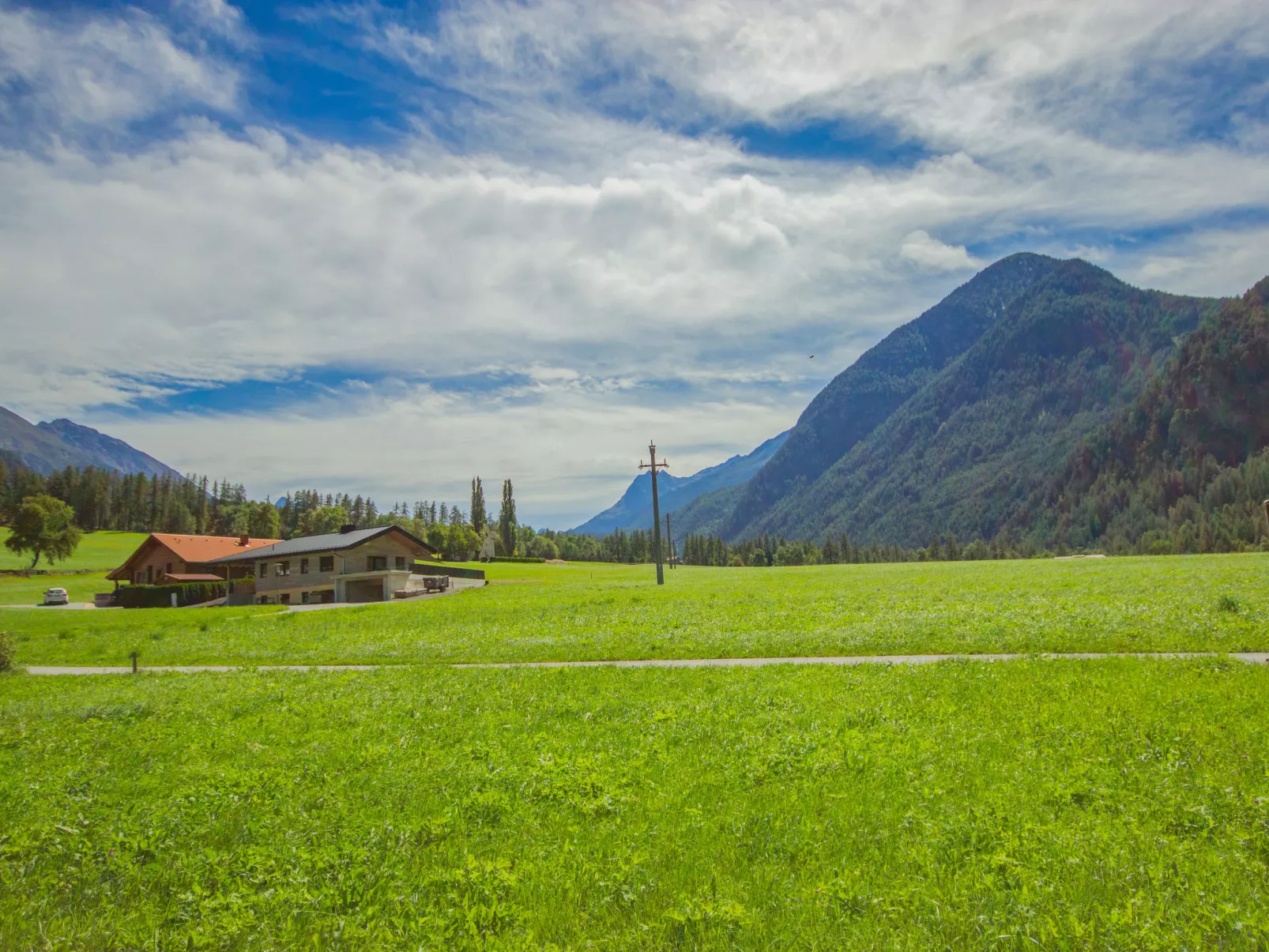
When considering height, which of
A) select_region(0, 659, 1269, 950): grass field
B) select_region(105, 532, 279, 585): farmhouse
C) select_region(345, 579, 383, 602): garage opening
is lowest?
select_region(345, 579, 383, 602): garage opening

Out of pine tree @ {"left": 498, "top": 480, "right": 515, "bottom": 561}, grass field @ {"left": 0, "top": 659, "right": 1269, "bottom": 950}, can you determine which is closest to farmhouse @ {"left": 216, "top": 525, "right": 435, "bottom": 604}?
grass field @ {"left": 0, "top": 659, "right": 1269, "bottom": 950}

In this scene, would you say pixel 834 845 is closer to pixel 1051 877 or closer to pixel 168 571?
pixel 1051 877

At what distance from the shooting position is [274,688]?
18828 millimetres

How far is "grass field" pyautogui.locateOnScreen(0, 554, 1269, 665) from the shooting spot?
22750 mm

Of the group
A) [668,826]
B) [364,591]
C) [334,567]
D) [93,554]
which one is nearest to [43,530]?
[93,554]

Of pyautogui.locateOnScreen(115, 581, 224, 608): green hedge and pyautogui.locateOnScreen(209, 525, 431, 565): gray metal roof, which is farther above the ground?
pyautogui.locateOnScreen(209, 525, 431, 565): gray metal roof

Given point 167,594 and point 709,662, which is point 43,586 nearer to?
point 167,594

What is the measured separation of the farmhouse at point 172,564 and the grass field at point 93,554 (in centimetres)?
3286

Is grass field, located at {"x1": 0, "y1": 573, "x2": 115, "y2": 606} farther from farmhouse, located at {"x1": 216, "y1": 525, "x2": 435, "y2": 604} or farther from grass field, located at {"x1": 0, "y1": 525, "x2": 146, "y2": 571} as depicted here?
farmhouse, located at {"x1": 216, "y1": 525, "x2": 435, "y2": 604}

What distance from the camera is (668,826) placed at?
8430 millimetres

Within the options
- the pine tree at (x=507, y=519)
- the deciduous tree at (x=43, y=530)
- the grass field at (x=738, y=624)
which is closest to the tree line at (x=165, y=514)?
the pine tree at (x=507, y=519)

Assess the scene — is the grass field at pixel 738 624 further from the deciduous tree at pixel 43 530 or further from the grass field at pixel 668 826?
the deciduous tree at pixel 43 530

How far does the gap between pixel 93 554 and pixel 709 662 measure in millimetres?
150000

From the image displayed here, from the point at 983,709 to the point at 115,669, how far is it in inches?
1159
